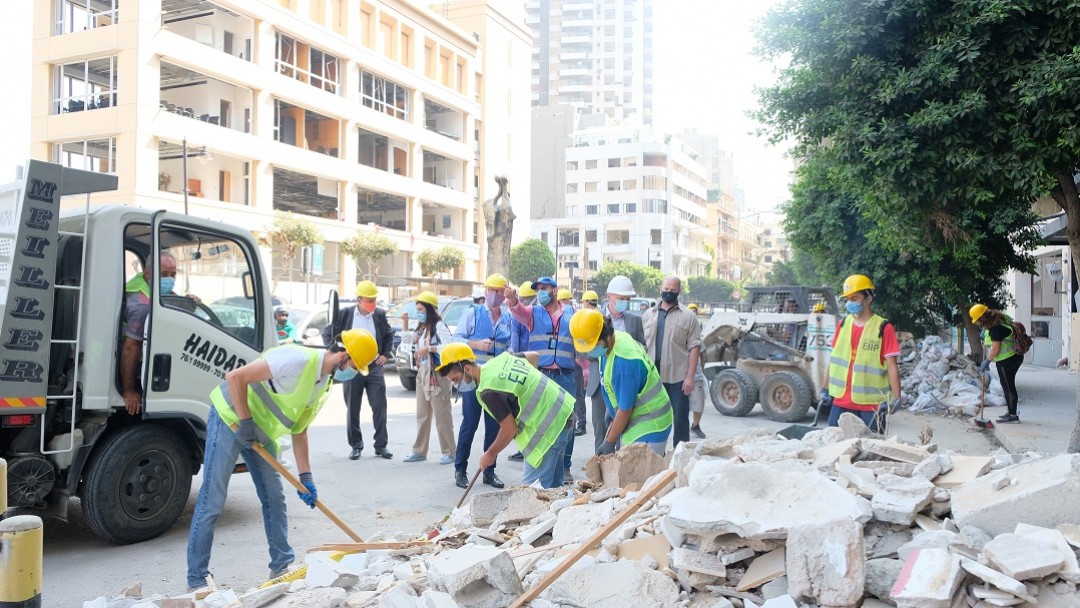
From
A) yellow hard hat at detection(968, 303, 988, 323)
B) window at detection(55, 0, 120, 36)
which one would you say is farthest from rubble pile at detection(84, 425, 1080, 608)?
window at detection(55, 0, 120, 36)

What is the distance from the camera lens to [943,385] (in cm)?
1400

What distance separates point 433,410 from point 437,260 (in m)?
35.9

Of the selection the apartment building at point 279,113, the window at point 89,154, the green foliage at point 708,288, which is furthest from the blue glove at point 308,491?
the green foliage at point 708,288

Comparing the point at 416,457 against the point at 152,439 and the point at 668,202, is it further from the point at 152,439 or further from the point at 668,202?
the point at 668,202

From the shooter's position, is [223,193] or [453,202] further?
[453,202]

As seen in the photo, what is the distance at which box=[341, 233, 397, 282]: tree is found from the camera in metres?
38.3

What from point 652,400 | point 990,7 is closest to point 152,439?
point 652,400

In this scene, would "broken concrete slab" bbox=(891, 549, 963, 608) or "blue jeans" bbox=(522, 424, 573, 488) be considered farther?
"blue jeans" bbox=(522, 424, 573, 488)

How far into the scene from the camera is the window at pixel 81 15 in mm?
31156

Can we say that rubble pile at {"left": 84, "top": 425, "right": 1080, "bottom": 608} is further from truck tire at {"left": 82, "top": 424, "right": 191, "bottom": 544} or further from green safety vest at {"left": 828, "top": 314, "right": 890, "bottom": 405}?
green safety vest at {"left": 828, "top": 314, "right": 890, "bottom": 405}

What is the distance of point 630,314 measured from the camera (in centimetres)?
884

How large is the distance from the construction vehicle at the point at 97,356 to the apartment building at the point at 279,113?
20.9 meters

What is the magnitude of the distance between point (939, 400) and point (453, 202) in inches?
1495

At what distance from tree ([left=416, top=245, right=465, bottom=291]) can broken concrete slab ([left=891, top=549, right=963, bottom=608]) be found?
135 feet
